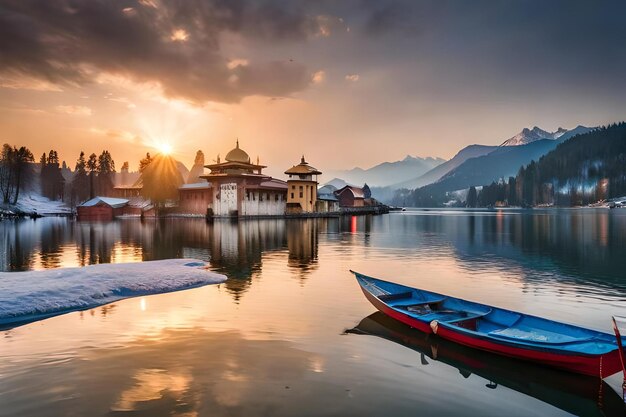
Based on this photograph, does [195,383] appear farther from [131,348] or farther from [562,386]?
[562,386]

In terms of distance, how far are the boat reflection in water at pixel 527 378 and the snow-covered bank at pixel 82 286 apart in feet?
42.1

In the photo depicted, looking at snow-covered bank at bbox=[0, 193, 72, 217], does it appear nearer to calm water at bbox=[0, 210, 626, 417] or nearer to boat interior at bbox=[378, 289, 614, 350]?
calm water at bbox=[0, 210, 626, 417]

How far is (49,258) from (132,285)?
60.9 ft

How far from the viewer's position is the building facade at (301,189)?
4434 inches

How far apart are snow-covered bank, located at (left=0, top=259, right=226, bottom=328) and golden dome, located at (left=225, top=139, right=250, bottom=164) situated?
86913mm

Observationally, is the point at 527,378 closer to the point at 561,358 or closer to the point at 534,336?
the point at 561,358

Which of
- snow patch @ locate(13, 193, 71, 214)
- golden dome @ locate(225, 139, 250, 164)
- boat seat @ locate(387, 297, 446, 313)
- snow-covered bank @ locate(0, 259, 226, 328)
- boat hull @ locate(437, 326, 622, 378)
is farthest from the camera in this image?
snow patch @ locate(13, 193, 71, 214)

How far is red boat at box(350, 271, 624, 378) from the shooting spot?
11039 millimetres

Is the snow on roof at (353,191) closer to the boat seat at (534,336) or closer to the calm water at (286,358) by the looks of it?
the calm water at (286,358)

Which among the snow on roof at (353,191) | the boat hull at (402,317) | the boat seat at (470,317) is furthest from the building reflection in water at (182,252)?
the snow on roof at (353,191)

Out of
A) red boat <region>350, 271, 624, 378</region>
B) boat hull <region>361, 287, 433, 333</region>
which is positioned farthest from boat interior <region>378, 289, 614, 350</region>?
boat hull <region>361, 287, 433, 333</region>

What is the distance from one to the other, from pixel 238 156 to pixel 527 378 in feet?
351

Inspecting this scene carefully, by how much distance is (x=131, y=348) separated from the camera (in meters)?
13.7

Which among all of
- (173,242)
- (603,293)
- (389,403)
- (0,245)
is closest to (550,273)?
(603,293)
